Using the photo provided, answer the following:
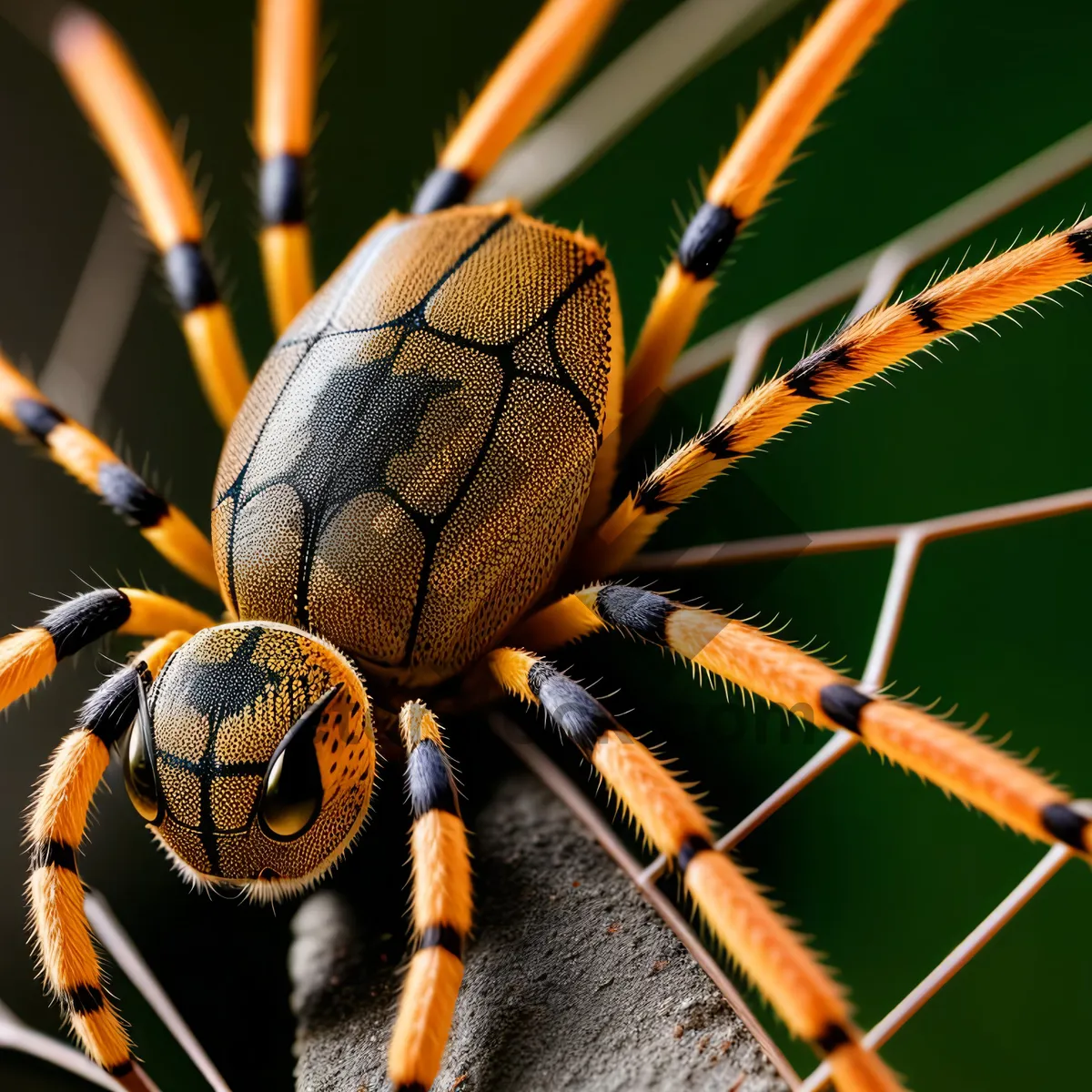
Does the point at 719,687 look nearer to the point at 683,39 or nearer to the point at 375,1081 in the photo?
the point at 375,1081

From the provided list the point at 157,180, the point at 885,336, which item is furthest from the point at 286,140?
the point at 885,336

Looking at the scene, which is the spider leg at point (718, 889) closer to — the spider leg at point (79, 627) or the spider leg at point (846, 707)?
the spider leg at point (846, 707)

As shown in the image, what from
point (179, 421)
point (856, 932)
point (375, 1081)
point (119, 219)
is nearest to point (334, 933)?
point (375, 1081)

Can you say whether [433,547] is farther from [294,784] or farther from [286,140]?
[286,140]

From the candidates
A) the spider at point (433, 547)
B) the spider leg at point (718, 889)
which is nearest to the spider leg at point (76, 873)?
the spider at point (433, 547)

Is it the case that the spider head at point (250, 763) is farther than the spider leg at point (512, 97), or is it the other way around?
the spider leg at point (512, 97)

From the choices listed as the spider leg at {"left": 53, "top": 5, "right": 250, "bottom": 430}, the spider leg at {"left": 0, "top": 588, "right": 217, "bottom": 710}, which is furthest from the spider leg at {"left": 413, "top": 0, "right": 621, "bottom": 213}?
the spider leg at {"left": 0, "top": 588, "right": 217, "bottom": 710}
